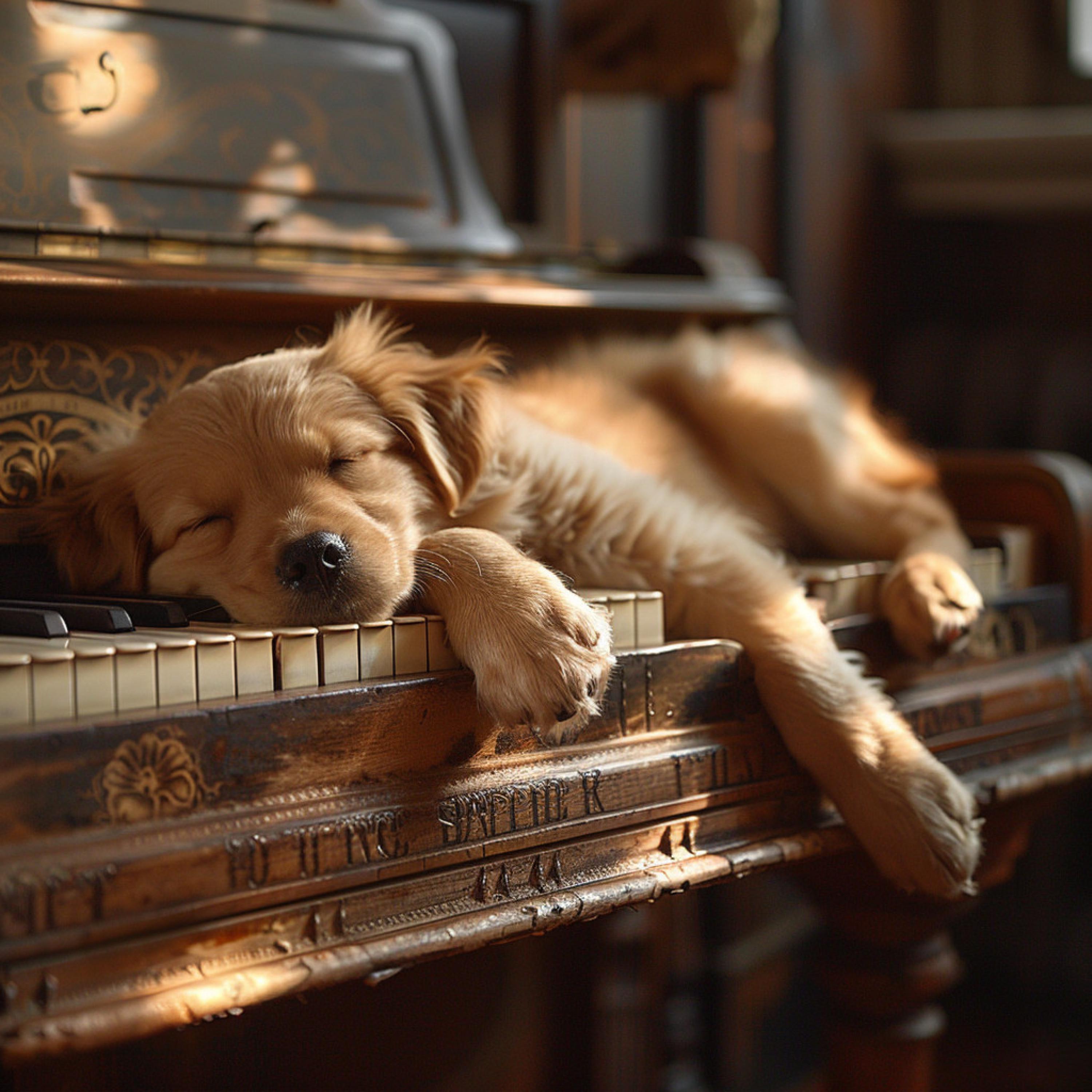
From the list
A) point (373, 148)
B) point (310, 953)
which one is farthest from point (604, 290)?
point (310, 953)

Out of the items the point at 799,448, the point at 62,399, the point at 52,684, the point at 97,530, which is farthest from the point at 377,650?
the point at 799,448

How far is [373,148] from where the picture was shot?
175 centimetres

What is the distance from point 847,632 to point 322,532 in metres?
0.65

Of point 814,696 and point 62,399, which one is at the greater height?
point 62,399

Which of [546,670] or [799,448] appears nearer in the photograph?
[546,670]

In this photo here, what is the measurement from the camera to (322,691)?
985 millimetres

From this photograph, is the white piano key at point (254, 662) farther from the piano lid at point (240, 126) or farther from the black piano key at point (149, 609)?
the piano lid at point (240, 126)

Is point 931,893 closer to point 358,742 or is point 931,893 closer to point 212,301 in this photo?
point 358,742

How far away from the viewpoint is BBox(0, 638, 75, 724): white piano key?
876mm

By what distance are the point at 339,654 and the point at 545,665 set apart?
17cm

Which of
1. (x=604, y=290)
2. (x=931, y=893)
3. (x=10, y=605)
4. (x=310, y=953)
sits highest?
(x=604, y=290)

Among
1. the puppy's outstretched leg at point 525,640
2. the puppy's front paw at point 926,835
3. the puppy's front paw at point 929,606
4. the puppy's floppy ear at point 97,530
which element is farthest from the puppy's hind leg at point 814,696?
the puppy's floppy ear at point 97,530

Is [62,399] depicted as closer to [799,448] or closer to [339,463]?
[339,463]

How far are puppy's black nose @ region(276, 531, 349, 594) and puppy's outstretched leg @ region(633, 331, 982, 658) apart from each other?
0.88 meters
